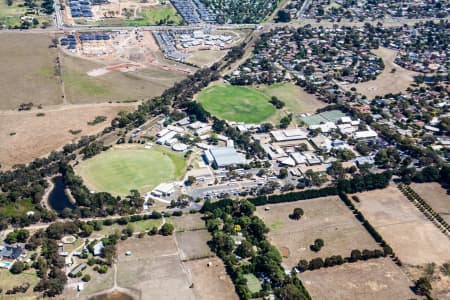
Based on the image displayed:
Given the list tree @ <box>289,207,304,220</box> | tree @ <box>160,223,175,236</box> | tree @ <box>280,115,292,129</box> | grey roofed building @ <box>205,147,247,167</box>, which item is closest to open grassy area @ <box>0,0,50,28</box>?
tree @ <box>280,115,292,129</box>

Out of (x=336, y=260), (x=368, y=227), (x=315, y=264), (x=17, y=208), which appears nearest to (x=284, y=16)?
(x=368, y=227)

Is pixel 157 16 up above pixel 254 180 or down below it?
above

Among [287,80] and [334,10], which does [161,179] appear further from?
[334,10]

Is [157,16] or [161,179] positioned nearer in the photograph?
[161,179]

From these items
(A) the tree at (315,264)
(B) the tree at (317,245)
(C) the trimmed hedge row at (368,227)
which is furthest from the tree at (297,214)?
(A) the tree at (315,264)

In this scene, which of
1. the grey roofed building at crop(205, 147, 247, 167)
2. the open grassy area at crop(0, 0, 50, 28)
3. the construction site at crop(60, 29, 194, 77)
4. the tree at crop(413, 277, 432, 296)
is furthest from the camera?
the open grassy area at crop(0, 0, 50, 28)

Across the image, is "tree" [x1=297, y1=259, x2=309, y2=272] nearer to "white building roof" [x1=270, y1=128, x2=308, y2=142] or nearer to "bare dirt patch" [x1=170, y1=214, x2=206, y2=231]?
"bare dirt patch" [x1=170, y1=214, x2=206, y2=231]

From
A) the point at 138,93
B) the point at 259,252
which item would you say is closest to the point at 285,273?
the point at 259,252

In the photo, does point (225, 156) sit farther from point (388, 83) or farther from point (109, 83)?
point (388, 83)
